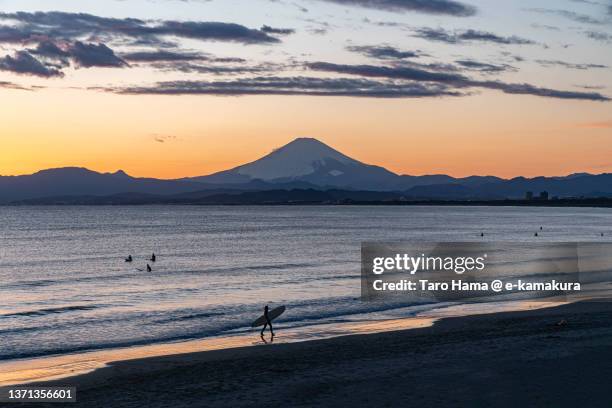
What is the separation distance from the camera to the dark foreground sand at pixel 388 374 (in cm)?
1795

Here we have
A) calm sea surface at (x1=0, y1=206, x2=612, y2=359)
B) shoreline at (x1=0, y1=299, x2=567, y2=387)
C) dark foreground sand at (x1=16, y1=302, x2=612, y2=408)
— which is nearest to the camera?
dark foreground sand at (x1=16, y1=302, x2=612, y2=408)

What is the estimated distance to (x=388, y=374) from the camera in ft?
68.1

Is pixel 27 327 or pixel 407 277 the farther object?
pixel 407 277

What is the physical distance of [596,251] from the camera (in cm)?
8231

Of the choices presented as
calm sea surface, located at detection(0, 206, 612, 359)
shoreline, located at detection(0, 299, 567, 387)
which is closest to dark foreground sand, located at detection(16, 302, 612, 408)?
shoreline, located at detection(0, 299, 567, 387)

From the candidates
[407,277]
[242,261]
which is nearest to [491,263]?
[407,277]

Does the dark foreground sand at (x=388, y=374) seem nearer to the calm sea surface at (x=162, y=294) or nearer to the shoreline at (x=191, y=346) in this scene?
the shoreline at (x=191, y=346)

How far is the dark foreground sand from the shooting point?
58.9ft

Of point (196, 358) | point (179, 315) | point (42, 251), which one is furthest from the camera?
point (42, 251)

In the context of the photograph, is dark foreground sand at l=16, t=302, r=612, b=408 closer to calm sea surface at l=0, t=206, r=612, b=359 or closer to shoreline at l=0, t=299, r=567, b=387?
shoreline at l=0, t=299, r=567, b=387

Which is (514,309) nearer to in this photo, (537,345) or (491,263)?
(537,345)

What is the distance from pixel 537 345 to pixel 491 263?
147 ft

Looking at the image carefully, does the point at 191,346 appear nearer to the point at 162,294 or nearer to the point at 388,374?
the point at 388,374

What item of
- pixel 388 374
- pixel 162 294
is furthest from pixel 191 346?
pixel 162 294
